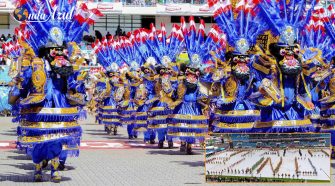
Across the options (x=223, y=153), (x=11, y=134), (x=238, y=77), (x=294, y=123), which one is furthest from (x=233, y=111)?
(x=11, y=134)

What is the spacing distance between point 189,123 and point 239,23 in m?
3.29

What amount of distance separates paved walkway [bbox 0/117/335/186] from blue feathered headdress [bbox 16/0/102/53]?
7.52ft

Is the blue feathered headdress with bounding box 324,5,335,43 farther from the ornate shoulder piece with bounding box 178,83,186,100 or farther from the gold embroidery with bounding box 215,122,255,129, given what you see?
the ornate shoulder piece with bounding box 178,83,186,100

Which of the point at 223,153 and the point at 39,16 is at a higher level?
the point at 39,16

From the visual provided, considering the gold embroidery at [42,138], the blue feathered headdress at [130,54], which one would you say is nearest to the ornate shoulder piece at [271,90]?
the gold embroidery at [42,138]

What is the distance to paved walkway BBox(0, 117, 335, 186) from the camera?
12406 mm

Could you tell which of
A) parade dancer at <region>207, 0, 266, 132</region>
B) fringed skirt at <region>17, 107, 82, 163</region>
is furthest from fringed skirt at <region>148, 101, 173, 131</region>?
fringed skirt at <region>17, 107, 82, 163</region>

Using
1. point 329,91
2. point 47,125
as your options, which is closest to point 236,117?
point 329,91

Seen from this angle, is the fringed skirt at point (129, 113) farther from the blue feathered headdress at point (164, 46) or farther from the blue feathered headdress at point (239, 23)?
the blue feathered headdress at point (239, 23)

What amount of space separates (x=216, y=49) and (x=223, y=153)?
21.4ft

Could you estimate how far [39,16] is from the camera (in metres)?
12.6

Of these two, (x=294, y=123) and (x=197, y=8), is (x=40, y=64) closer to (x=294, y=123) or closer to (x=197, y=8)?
(x=294, y=123)

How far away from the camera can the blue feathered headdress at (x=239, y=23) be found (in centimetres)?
1441

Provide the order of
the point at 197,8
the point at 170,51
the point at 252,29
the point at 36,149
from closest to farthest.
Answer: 1. the point at 36,149
2. the point at 252,29
3. the point at 170,51
4. the point at 197,8
